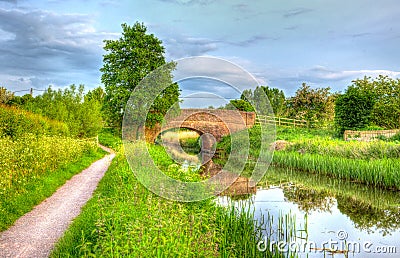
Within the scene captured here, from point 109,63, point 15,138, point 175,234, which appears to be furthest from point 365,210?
point 109,63

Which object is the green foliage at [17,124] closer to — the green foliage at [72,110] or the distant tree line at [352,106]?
the green foliage at [72,110]

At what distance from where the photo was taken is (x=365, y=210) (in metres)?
9.84

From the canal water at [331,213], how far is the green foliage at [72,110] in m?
12.2

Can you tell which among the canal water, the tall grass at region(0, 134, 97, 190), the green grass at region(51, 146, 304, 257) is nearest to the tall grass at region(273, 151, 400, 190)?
the canal water

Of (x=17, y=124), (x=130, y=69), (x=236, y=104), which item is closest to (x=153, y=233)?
(x=17, y=124)

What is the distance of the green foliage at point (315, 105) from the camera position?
110 feet

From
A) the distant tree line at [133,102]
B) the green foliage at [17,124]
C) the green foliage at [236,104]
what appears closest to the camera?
the green foliage at [17,124]

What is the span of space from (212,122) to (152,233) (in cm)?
2444

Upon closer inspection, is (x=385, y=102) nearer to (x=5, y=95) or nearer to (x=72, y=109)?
(x=72, y=109)

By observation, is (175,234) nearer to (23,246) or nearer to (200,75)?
(23,246)

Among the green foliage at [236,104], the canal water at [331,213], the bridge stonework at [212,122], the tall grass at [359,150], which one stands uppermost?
the green foliage at [236,104]

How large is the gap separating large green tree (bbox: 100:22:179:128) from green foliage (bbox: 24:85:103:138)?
217 cm

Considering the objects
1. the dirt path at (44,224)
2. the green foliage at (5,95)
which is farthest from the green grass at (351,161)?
the green foliage at (5,95)

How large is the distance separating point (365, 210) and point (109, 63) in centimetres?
1673
